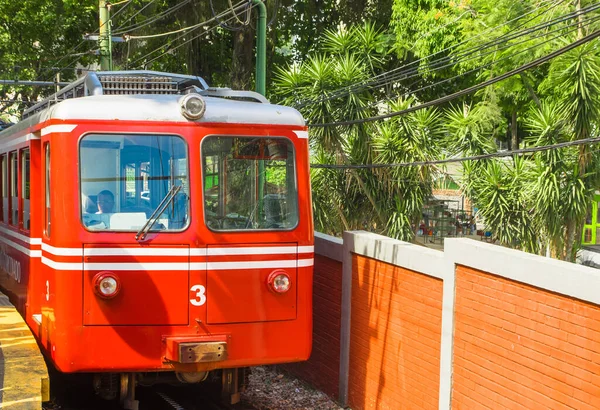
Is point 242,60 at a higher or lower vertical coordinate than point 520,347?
higher

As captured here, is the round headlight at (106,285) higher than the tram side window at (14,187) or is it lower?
lower

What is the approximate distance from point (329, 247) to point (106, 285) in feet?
10.2

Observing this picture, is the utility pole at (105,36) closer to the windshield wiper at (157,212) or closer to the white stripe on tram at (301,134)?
the white stripe on tram at (301,134)

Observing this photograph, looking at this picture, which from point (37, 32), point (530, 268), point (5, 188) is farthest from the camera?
point (37, 32)

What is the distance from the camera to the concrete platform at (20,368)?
23.0ft

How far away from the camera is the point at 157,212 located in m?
7.86

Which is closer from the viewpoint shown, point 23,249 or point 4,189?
point 23,249

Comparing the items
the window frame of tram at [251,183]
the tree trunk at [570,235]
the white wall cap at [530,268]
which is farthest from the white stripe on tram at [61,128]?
the tree trunk at [570,235]

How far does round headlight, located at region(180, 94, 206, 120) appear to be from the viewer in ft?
26.0

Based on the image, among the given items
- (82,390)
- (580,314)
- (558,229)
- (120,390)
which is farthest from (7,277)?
(558,229)

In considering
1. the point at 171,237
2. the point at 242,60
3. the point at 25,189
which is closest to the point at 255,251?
the point at 171,237

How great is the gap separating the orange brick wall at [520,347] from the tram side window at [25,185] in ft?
15.2

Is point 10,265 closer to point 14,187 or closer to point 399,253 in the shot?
point 14,187

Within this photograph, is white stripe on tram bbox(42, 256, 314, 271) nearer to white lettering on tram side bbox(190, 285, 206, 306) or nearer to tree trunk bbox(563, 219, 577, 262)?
white lettering on tram side bbox(190, 285, 206, 306)
